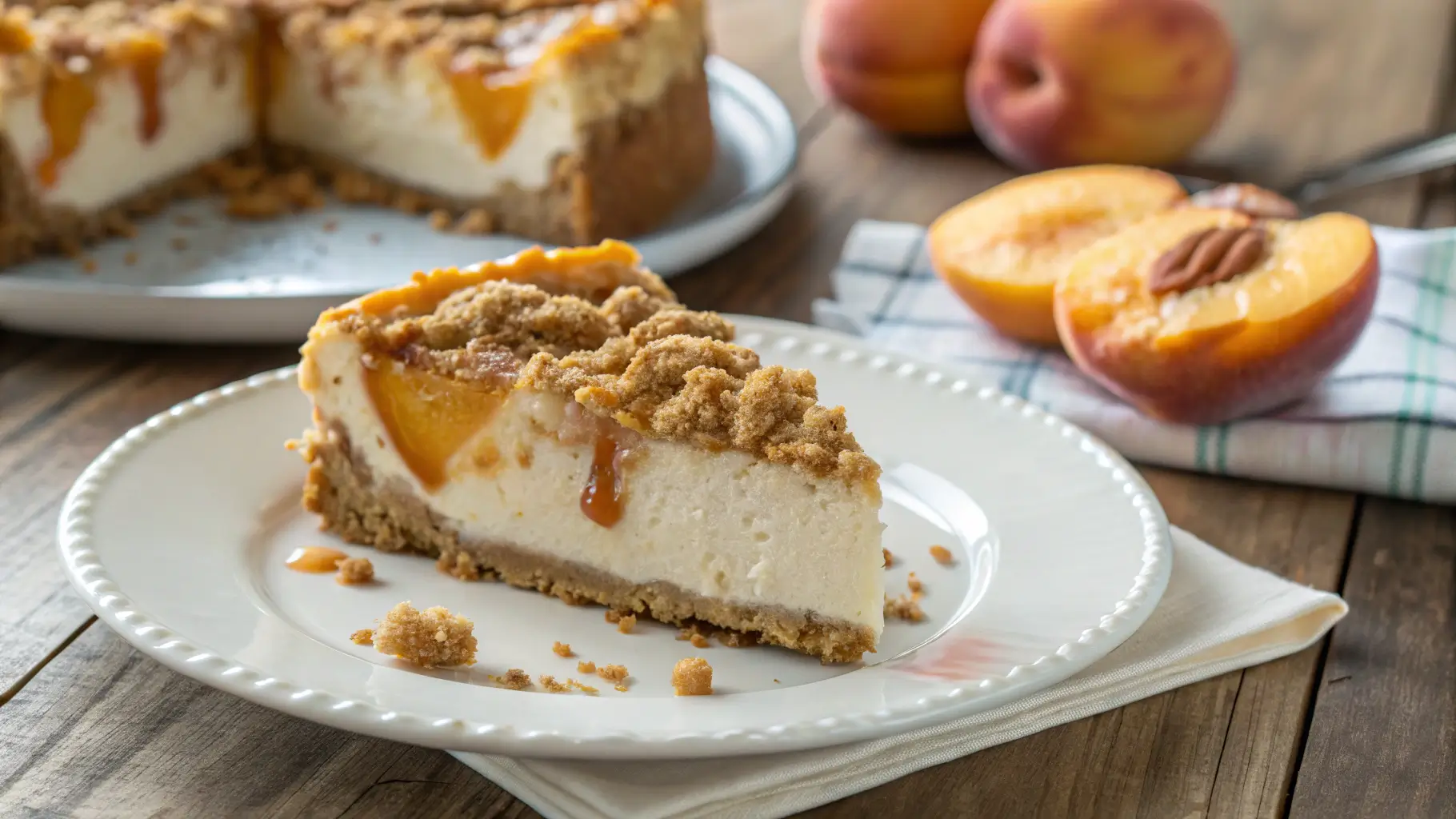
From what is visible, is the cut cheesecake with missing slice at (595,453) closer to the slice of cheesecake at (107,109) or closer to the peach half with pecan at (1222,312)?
the peach half with pecan at (1222,312)

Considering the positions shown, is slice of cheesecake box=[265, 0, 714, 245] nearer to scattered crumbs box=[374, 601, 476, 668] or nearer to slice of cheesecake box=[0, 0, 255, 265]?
slice of cheesecake box=[0, 0, 255, 265]

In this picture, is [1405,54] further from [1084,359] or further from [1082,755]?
[1082,755]

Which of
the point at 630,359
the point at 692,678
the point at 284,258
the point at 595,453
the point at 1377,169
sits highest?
the point at 630,359

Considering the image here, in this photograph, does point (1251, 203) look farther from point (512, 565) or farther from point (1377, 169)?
point (512, 565)

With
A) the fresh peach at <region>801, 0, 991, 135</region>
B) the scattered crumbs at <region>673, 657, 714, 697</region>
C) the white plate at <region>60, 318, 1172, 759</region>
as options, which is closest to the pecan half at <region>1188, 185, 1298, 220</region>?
the white plate at <region>60, 318, 1172, 759</region>

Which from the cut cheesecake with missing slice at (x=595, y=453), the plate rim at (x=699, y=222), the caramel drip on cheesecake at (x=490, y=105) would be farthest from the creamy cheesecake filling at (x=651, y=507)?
the caramel drip on cheesecake at (x=490, y=105)

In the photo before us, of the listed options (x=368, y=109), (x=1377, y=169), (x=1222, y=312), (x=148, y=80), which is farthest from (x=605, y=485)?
(x=1377, y=169)
